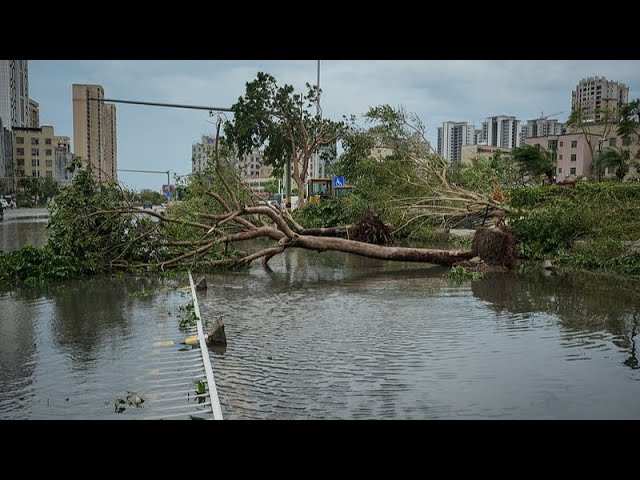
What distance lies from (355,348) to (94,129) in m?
38.5

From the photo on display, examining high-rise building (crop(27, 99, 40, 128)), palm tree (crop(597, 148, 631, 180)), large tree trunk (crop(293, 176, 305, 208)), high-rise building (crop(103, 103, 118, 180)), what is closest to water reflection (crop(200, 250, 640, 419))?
large tree trunk (crop(293, 176, 305, 208))

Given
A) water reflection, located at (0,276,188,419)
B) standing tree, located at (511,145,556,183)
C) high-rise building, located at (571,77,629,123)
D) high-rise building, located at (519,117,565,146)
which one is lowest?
water reflection, located at (0,276,188,419)

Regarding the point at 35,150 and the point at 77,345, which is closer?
the point at 77,345

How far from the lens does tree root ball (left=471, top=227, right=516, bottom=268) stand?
1495 centimetres

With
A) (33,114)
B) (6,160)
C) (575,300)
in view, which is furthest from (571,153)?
(33,114)

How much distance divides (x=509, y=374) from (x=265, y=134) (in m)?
31.0

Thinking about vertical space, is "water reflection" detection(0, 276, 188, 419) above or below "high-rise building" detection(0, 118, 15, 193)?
below

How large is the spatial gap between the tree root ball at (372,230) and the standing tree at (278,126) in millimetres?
15747

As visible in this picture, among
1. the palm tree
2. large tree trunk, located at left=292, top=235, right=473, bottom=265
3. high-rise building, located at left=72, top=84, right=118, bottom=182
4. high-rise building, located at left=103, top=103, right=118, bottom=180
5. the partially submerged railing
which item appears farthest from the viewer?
the palm tree

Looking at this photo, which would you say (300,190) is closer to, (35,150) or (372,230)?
(372,230)

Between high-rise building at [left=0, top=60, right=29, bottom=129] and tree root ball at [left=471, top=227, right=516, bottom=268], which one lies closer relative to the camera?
tree root ball at [left=471, top=227, right=516, bottom=268]

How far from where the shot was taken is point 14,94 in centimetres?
11381

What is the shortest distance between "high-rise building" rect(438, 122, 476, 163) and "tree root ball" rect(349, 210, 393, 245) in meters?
61.9

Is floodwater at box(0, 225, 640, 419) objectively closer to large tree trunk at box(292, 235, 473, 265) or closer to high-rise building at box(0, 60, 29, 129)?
large tree trunk at box(292, 235, 473, 265)
